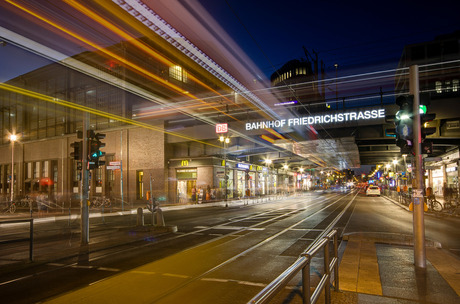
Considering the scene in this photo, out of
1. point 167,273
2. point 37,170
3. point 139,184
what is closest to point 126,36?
point 167,273

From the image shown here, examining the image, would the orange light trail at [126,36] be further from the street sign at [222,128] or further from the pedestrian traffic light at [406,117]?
the pedestrian traffic light at [406,117]

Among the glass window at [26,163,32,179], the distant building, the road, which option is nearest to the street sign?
the distant building

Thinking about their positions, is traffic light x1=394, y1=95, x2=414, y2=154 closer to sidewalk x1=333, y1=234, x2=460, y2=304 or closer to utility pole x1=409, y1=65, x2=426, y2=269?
utility pole x1=409, y1=65, x2=426, y2=269

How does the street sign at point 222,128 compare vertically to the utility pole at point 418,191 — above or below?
above

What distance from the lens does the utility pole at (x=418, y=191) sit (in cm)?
746

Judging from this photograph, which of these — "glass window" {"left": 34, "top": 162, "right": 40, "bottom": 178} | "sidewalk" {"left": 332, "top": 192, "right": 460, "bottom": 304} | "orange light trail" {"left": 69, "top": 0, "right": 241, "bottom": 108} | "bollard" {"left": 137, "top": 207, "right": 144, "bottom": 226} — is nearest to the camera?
Answer: "sidewalk" {"left": 332, "top": 192, "right": 460, "bottom": 304}

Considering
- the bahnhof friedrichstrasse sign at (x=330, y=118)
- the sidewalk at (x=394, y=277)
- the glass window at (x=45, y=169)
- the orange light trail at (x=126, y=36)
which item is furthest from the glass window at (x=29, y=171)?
the sidewalk at (x=394, y=277)

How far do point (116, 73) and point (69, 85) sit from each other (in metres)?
9.31

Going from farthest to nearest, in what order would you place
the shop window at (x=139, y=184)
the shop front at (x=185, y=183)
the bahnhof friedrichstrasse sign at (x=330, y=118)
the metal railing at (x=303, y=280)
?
the shop front at (x=185, y=183)
the shop window at (x=139, y=184)
the bahnhof friedrichstrasse sign at (x=330, y=118)
the metal railing at (x=303, y=280)

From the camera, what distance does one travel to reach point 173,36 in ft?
62.5

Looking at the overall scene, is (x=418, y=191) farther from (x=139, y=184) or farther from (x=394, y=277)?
(x=139, y=184)

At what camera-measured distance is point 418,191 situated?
25.0ft

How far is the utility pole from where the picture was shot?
7.46m

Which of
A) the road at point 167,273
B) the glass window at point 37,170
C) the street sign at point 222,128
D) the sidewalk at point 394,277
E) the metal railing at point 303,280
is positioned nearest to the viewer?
the metal railing at point 303,280
